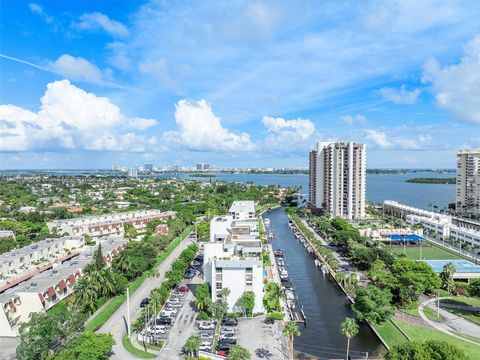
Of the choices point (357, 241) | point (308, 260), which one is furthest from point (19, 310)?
point (357, 241)

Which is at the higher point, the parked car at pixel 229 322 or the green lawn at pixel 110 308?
the parked car at pixel 229 322

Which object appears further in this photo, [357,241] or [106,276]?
[357,241]

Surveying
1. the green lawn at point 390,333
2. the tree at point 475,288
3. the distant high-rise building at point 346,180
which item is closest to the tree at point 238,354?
the green lawn at point 390,333

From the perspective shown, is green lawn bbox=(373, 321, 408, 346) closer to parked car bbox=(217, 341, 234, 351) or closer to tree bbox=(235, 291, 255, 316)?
tree bbox=(235, 291, 255, 316)

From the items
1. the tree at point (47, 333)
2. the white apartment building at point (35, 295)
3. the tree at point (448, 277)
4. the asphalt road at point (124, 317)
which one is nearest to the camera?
the tree at point (47, 333)

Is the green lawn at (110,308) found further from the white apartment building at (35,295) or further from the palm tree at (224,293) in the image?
the palm tree at (224,293)

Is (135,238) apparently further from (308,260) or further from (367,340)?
(367,340)

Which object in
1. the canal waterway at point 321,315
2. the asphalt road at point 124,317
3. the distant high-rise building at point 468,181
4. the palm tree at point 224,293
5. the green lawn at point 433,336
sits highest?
the distant high-rise building at point 468,181
